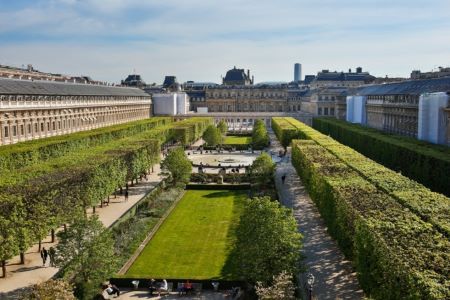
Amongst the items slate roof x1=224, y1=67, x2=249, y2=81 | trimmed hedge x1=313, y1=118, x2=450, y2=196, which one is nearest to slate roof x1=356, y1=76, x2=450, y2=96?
trimmed hedge x1=313, y1=118, x2=450, y2=196

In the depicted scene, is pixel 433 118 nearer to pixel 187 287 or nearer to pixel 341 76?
pixel 187 287

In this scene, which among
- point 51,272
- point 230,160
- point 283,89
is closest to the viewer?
point 51,272

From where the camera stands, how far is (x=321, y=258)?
28672 millimetres

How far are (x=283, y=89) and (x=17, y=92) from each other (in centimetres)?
11915

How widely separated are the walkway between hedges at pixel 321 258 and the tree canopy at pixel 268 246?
84.4 inches

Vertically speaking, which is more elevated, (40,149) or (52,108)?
(52,108)

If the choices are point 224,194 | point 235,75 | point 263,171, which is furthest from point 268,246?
point 235,75

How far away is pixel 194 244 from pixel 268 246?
10.6 metres

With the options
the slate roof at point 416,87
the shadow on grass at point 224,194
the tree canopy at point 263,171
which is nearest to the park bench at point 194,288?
the shadow on grass at point 224,194

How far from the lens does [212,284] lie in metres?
24.7

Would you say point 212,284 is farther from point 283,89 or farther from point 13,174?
point 283,89

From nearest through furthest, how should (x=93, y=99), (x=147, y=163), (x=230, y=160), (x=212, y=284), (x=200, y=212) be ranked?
(x=212, y=284) < (x=200, y=212) < (x=147, y=163) < (x=230, y=160) < (x=93, y=99)

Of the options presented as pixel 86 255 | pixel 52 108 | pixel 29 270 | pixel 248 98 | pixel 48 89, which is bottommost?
pixel 29 270

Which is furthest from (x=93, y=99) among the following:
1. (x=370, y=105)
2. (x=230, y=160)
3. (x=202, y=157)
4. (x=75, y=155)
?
(x=370, y=105)
